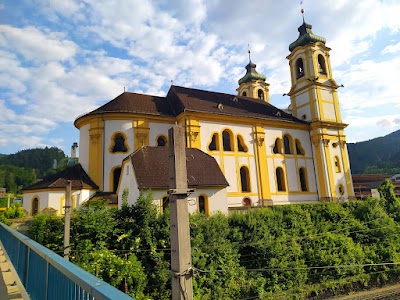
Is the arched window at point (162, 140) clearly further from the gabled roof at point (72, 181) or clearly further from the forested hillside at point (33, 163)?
the forested hillside at point (33, 163)

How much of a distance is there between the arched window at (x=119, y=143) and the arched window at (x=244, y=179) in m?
11.1

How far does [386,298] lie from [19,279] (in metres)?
23.1

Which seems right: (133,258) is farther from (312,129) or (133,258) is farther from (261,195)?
(312,129)

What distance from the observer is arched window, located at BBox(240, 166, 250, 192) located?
2892 centimetres

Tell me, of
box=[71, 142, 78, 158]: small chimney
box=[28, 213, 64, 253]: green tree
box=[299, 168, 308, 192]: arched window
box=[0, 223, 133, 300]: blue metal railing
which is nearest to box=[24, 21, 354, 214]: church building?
box=[299, 168, 308, 192]: arched window

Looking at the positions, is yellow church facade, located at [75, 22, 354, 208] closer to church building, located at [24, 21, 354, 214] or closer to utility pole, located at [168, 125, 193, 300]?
church building, located at [24, 21, 354, 214]

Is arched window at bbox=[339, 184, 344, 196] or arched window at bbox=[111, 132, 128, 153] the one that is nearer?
arched window at bbox=[111, 132, 128, 153]

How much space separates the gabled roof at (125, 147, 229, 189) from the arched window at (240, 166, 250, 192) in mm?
8391

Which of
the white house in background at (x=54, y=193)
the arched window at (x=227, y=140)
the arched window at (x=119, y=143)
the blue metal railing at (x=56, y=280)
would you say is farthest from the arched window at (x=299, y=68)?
the blue metal railing at (x=56, y=280)

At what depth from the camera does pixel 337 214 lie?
23531 millimetres

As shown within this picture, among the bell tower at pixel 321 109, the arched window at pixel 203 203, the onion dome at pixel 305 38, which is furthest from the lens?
the onion dome at pixel 305 38

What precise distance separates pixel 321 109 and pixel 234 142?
12.1 metres

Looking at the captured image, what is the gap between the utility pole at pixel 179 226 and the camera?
538 cm

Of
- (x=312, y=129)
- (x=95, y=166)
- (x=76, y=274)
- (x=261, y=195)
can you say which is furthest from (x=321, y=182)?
(x=76, y=274)
